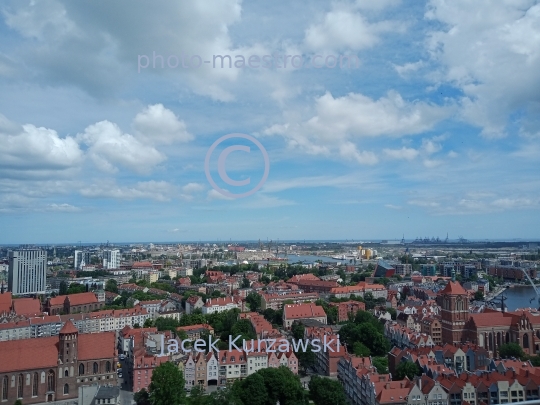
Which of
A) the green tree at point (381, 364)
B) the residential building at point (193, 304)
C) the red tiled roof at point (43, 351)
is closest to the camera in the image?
the red tiled roof at point (43, 351)

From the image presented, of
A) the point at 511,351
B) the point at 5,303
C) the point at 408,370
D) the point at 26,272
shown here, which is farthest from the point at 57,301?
the point at 511,351

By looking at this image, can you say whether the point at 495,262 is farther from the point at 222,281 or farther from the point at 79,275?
the point at 79,275

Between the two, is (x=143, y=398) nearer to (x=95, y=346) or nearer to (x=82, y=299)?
(x=95, y=346)

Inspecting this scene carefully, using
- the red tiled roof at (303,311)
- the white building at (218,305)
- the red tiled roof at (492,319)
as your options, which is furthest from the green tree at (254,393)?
the white building at (218,305)

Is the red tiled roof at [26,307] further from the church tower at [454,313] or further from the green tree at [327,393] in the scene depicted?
the church tower at [454,313]

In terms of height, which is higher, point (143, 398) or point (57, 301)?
point (57, 301)

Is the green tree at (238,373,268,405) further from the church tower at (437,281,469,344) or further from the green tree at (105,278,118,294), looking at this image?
the green tree at (105,278,118,294)
